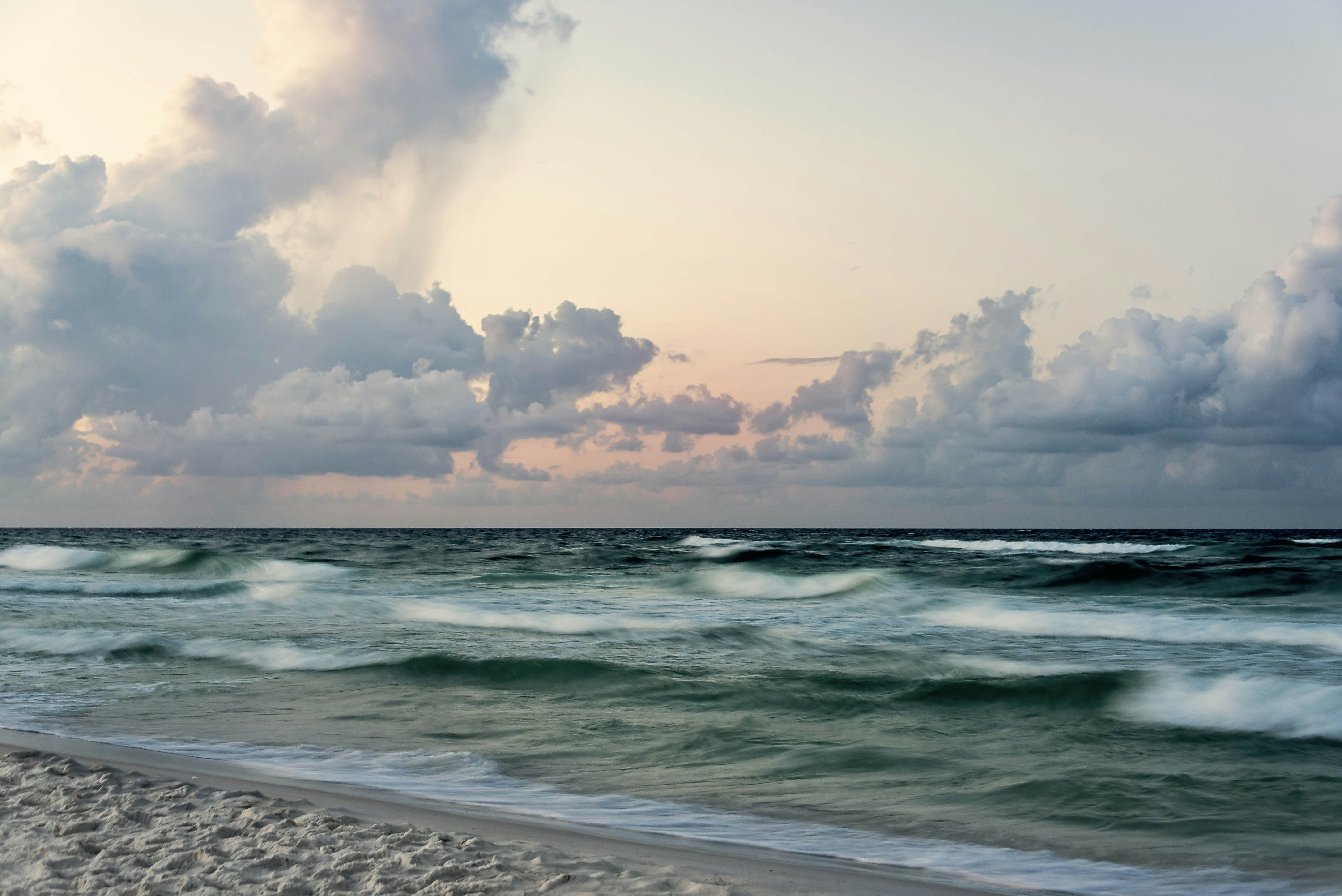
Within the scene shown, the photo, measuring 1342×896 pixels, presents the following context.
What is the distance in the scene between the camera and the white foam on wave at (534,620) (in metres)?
17.9

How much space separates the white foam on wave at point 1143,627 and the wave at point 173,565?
21302 mm

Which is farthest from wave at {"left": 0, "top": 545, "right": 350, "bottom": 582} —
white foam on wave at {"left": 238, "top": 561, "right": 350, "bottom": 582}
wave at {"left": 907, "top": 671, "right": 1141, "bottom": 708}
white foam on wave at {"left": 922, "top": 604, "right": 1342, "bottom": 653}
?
wave at {"left": 907, "top": 671, "right": 1141, "bottom": 708}

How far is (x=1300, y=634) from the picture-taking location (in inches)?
659

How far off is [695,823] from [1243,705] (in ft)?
25.4

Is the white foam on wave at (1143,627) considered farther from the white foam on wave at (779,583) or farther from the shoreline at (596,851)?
the shoreline at (596,851)

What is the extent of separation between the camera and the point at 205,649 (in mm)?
13922

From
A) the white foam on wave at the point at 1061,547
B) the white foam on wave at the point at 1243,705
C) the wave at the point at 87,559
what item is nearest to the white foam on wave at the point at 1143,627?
the white foam on wave at the point at 1243,705

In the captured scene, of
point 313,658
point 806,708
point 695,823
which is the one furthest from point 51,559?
point 695,823

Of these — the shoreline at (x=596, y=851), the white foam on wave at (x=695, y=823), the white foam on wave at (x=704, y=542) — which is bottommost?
the white foam on wave at (x=704, y=542)

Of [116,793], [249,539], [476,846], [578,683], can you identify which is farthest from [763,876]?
[249,539]

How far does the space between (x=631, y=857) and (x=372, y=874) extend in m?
1.35

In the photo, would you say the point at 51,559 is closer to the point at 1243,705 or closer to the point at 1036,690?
the point at 1036,690

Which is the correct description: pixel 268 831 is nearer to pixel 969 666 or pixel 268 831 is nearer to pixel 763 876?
pixel 763 876

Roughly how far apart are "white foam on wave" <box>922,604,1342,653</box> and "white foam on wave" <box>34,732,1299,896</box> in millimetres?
12179
